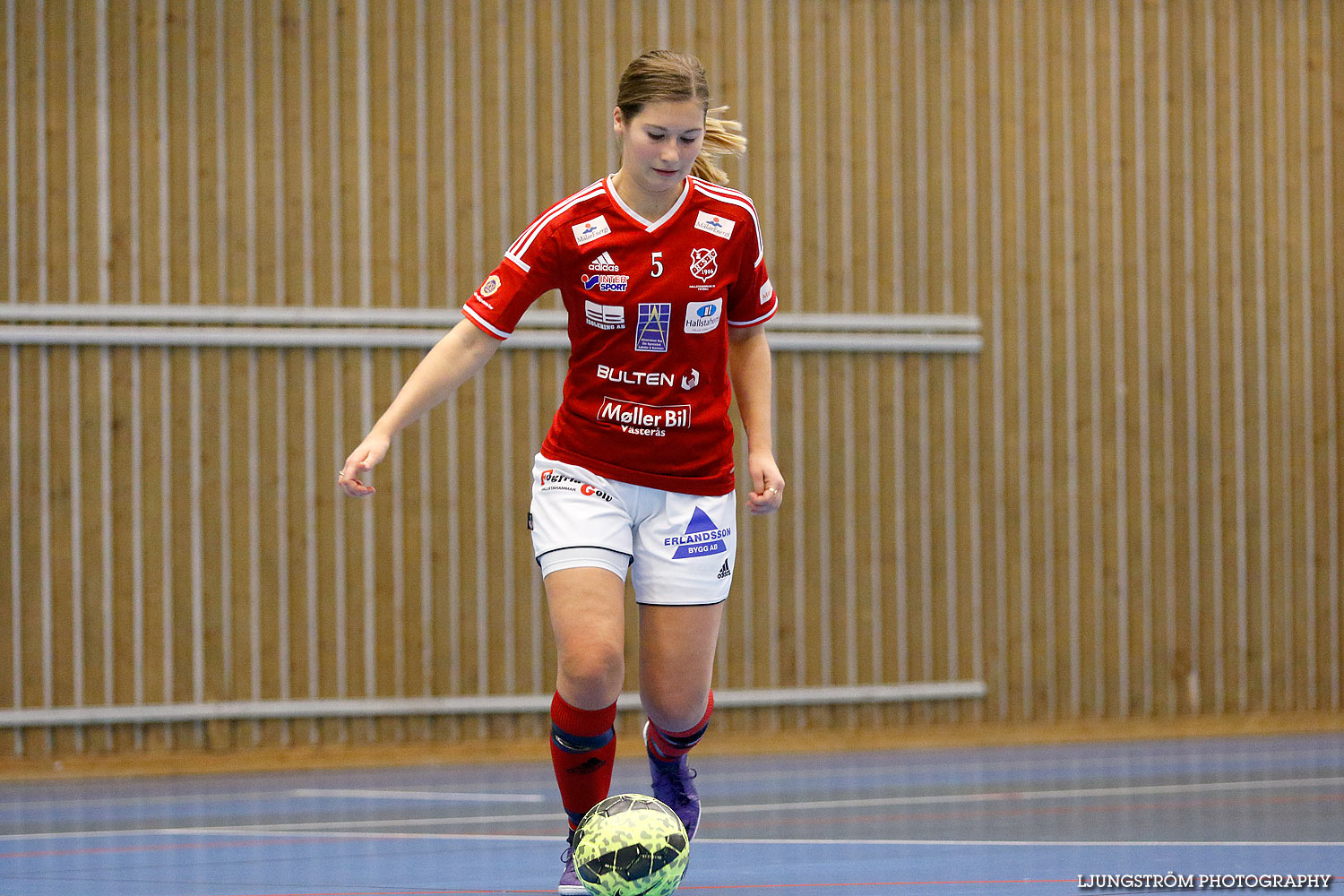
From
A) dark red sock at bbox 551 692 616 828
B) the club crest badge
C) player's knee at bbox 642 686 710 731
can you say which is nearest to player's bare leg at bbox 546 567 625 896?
dark red sock at bbox 551 692 616 828

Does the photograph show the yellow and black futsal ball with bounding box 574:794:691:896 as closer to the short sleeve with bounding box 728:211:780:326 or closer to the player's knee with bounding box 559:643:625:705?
the player's knee with bounding box 559:643:625:705

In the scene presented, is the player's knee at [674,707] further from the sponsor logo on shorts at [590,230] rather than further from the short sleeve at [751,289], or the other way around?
the sponsor logo on shorts at [590,230]

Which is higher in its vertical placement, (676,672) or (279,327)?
(279,327)

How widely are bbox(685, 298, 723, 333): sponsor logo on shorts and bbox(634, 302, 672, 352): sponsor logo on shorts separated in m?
0.05

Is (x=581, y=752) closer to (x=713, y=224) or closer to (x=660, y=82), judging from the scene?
(x=713, y=224)

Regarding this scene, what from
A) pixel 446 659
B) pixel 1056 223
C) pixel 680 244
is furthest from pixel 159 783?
pixel 1056 223

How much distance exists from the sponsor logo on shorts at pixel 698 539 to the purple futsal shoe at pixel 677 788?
1.63 ft

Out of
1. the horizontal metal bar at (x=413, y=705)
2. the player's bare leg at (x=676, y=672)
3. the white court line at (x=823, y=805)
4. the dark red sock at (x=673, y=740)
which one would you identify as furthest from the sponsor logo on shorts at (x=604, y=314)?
the horizontal metal bar at (x=413, y=705)

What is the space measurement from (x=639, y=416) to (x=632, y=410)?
0.06 feet

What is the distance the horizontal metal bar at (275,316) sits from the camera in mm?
6723

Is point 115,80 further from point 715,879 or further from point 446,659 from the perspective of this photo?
point 715,879

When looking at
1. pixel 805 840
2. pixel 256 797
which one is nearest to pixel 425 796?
pixel 256 797

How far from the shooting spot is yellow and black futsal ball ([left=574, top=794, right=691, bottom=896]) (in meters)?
2.88

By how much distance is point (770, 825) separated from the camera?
4680 mm
